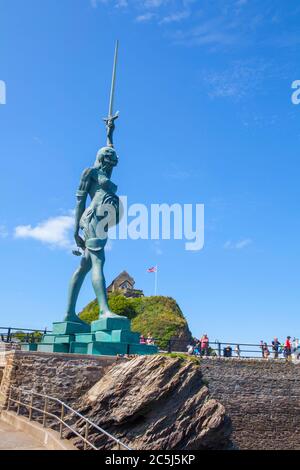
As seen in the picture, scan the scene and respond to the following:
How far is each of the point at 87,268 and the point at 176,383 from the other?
483 centimetres

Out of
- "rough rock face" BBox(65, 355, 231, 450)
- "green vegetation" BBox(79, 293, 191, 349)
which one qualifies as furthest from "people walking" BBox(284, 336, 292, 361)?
"green vegetation" BBox(79, 293, 191, 349)

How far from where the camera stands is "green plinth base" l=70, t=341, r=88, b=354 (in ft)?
48.0

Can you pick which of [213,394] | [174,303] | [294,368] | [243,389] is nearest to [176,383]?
[213,394]

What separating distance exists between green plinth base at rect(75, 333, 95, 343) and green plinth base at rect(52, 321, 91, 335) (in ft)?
1.19

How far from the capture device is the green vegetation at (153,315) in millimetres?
37906

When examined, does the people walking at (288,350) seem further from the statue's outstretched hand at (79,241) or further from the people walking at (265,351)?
the statue's outstretched hand at (79,241)

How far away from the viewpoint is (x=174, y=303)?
42500 millimetres

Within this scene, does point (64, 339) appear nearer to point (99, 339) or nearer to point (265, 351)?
point (99, 339)

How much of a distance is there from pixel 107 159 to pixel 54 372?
7.34 meters

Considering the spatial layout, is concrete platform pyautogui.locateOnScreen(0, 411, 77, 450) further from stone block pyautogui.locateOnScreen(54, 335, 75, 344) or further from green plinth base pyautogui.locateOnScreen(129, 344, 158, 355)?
stone block pyautogui.locateOnScreen(54, 335, 75, 344)

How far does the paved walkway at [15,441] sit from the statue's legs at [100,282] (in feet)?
19.3

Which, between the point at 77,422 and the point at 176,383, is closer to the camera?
the point at 77,422
